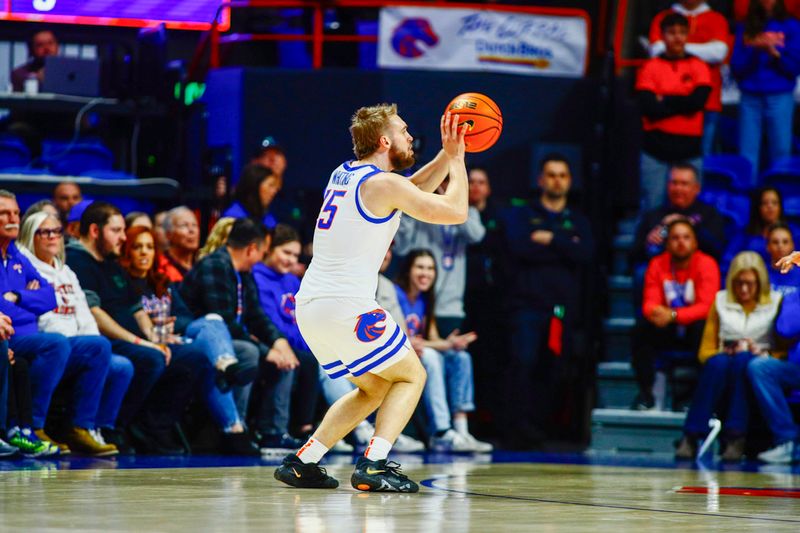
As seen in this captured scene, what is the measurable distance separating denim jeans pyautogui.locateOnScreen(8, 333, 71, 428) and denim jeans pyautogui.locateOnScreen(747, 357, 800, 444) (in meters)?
5.31

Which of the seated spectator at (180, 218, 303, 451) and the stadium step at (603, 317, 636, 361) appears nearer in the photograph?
the seated spectator at (180, 218, 303, 451)

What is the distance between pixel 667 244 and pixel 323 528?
7.11m

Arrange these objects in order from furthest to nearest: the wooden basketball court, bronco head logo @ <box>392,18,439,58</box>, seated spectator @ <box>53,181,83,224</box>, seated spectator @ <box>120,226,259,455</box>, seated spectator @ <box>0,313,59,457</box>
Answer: bronco head logo @ <box>392,18,439,58</box>
seated spectator @ <box>53,181,83,224</box>
seated spectator @ <box>120,226,259,455</box>
seated spectator @ <box>0,313,59,457</box>
the wooden basketball court

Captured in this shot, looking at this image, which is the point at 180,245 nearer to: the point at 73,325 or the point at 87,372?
the point at 73,325

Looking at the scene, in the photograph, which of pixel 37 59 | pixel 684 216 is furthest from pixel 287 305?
pixel 37 59

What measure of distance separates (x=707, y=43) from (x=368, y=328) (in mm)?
7640

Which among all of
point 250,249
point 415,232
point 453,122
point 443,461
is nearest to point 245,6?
point 415,232

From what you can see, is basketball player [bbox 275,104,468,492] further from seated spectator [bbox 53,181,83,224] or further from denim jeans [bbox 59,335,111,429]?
seated spectator [bbox 53,181,83,224]

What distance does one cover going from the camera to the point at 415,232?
37.9ft

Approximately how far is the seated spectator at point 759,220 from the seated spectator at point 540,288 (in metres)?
1.32

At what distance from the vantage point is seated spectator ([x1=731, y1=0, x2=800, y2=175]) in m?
12.8

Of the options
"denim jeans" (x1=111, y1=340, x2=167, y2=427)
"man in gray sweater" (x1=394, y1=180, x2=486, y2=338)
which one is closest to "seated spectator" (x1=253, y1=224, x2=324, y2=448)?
"denim jeans" (x1=111, y1=340, x2=167, y2=427)

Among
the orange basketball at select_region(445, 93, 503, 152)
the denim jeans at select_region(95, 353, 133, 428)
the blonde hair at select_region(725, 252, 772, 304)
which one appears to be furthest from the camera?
the blonde hair at select_region(725, 252, 772, 304)

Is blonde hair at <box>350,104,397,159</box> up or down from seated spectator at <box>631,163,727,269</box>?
up
